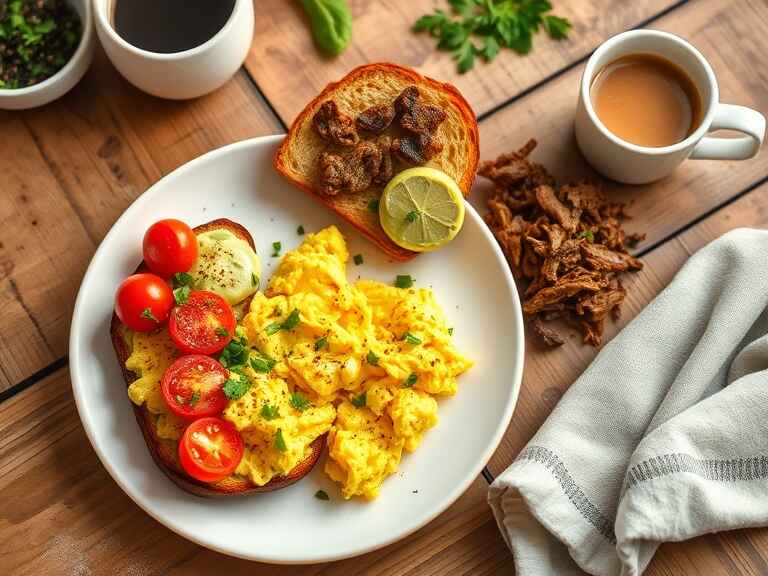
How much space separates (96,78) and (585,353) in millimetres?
1950

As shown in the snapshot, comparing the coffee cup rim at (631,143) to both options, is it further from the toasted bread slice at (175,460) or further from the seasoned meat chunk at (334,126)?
the toasted bread slice at (175,460)

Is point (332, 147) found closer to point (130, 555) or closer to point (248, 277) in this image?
point (248, 277)

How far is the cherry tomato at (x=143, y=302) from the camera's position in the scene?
2.63 metres

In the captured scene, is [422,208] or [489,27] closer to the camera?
[422,208]

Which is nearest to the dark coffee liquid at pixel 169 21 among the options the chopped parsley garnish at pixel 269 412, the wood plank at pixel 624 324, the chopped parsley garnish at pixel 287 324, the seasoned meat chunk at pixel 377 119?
the seasoned meat chunk at pixel 377 119

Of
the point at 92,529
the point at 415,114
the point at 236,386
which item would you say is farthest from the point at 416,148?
the point at 92,529

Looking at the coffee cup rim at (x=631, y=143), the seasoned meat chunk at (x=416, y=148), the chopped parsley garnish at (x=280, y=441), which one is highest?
the coffee cup rim at (x=631, y=143)

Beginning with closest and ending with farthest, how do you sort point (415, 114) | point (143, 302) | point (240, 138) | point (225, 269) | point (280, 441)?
point (280, 441) < point (143, 302) < point (225, 269) < point (415, 114) < point (240, 138)

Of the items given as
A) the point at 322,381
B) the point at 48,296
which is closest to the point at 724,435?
the point at 322,381

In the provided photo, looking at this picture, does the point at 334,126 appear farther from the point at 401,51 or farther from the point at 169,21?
the point at 169,21

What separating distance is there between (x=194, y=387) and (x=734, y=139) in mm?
1901

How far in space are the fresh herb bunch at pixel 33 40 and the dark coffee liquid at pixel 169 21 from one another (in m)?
0.23

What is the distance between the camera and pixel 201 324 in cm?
263

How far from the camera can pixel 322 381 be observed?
2.60 m
